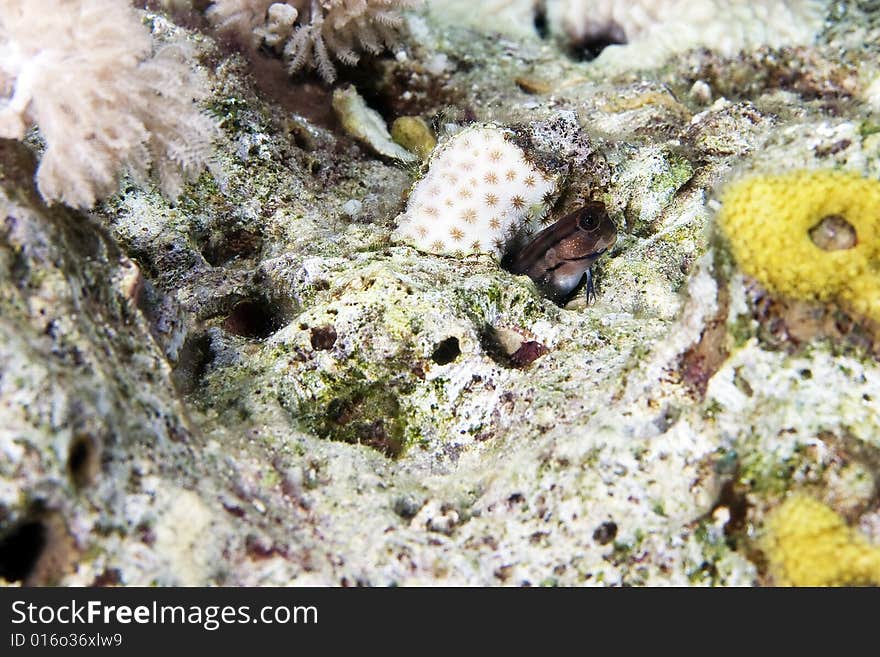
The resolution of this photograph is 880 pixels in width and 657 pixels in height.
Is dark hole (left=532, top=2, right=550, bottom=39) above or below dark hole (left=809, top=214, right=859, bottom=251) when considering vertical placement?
below

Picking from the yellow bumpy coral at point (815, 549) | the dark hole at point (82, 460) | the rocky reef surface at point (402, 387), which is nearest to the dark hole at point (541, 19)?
the rocky reef surface at point (402, 387)

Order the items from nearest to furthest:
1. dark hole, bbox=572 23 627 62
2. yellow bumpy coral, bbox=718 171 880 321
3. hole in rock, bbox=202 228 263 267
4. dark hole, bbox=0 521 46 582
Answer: dark hole, bbox=0 521 46 582 → yellow bumpy coral, bbox=718 171 880 321 → hole in rock, bbox=202 228 263 267 → dark hole, bbox=572 23 627 62

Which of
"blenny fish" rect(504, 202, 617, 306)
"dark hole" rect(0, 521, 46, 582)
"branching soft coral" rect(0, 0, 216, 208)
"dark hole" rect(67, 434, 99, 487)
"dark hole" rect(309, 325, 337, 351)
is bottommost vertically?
"blenny fish" rect(504, 202, 617, 306)

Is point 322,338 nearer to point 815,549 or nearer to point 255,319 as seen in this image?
point 255,319

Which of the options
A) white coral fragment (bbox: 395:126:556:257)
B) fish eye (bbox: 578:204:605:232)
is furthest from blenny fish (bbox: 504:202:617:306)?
white coral fragment (bbox: 395:126:556:257)

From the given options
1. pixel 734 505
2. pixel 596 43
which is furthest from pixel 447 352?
pixel 596 43

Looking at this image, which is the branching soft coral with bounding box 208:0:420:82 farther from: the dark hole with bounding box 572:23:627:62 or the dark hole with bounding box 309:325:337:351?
the dark hole with bounding box 309:325:337:351
